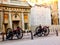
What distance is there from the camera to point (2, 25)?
3738cm

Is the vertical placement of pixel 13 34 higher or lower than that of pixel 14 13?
lower

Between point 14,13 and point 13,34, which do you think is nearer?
point 13,34

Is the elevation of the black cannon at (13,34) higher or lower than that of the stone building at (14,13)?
lower

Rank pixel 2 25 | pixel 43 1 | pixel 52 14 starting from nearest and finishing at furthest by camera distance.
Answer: pixel 2 25 → pixel 43 1 → pixel 52 14

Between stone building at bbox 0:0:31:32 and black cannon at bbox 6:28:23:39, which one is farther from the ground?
stone building at bbox 0:0:31:32

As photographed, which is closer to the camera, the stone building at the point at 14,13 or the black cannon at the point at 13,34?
the black cannon at the point at 13,34

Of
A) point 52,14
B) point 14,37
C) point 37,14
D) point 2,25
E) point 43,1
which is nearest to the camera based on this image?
point 14,37

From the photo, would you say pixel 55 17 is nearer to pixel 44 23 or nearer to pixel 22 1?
pixel 44 23

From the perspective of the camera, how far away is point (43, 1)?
48656 millimetres

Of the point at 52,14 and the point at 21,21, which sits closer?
the point at 21,21

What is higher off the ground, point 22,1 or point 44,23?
point 22,1

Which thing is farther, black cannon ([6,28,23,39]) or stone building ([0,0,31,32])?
stone building ([0,0,31,32])

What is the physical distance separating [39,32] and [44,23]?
1768 cm

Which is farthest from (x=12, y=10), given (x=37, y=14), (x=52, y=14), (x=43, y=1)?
(x=52, y=14)
